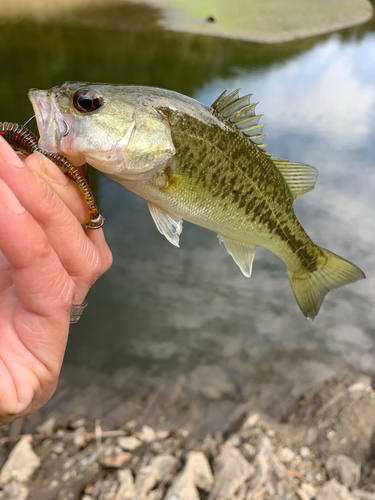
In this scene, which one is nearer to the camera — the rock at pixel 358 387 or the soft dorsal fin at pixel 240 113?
the soft dorsal fin at pixel 240 113

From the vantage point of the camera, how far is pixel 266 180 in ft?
5.92

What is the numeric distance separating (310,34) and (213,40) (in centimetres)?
1127

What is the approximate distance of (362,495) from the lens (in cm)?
286

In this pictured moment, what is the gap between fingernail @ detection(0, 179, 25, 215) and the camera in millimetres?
1128

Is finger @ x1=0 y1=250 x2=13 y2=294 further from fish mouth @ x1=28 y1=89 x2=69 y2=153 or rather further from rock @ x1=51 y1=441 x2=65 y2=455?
rock @ x1=51 y1=441 x2=65 y2=455

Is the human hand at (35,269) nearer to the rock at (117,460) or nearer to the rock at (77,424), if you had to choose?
the rock at (117,460)

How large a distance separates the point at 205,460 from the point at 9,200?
286cm

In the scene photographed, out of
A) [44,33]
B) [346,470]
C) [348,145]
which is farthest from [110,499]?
[44,33]

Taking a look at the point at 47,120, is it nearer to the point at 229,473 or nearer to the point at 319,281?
the point at 319,281

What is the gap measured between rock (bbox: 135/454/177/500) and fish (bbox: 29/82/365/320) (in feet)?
6.53

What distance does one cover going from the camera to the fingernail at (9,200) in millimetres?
1128

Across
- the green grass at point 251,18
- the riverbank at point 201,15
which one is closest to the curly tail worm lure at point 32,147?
the riverbank at point 201,15

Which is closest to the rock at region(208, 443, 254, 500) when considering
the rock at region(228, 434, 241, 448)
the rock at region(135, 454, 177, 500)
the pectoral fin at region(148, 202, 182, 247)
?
the rock at region(228, 434, 241, 448)

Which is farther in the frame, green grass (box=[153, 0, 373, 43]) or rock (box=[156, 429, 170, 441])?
green grass (box=[153, 0, 373, 43])
